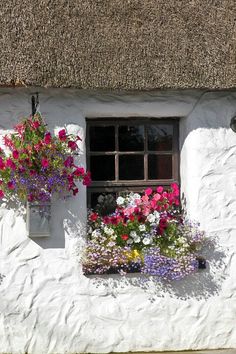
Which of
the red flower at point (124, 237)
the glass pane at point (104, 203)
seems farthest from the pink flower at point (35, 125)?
the red flower at point (124, 237)

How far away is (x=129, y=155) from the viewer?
556 centimetres

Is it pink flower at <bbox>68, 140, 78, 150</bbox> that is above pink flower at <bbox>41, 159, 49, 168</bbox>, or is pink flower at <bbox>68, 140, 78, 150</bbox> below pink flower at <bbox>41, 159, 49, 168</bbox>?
above

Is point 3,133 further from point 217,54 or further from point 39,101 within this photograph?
point 217,54

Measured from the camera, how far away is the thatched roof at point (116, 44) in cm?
504

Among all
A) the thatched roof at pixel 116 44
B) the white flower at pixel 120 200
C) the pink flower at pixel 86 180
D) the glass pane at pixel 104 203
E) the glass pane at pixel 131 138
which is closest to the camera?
the thatched roof at pixel 116 44

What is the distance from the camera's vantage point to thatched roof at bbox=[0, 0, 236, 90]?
5035 millimetres

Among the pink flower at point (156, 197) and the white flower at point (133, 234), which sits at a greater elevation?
the pink flower at point (156, 197)

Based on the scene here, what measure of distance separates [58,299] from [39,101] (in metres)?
1.62

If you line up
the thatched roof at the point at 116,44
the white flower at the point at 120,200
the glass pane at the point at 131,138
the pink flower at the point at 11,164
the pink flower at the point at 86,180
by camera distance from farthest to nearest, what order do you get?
the glass pane at the point at 131,138 → the white flower at the point at 120,200 → the pink flower at the point at 86,180 → the thatched roof at the point at 116,44 → the pink flower at the point at 11,164

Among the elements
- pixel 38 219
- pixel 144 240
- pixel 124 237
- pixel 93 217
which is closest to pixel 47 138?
pixel 38 219

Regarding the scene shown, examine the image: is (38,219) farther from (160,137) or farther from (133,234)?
(160,137)

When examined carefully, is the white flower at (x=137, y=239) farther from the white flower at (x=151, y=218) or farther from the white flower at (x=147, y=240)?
the white flower at (x=151, y=218)

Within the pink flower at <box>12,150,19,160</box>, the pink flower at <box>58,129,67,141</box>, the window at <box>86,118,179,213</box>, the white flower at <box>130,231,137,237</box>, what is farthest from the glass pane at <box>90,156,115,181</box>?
the pink flower at <box>12,150,19,160</box>

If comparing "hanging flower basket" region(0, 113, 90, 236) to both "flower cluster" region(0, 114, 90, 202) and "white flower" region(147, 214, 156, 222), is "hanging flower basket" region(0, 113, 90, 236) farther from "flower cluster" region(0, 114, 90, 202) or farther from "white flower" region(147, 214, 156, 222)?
"white flower" region(147, 214, 156, 222)
